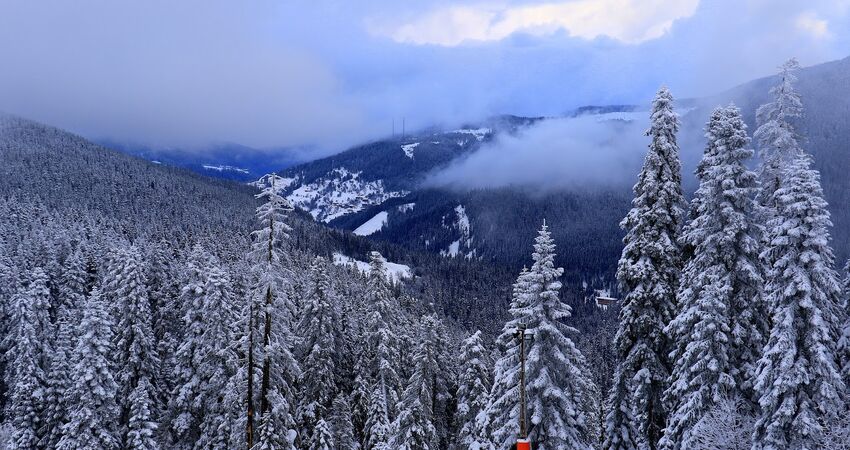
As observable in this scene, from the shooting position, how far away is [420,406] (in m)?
38.6

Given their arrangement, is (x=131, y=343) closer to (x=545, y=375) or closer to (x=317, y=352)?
(x=317, y=352)

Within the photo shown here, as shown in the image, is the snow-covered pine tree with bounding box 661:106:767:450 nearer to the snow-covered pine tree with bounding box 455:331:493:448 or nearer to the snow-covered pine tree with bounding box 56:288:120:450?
the snow-covered pine tree with bounding box 455:331:493:448

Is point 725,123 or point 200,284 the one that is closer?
point 725,123

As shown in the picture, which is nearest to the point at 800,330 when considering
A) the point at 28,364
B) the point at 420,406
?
the point at 420,406

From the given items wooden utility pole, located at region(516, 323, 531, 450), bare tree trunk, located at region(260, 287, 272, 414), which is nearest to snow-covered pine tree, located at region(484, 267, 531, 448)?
wooden utility pole, located at region(516, 323, 531, 450)

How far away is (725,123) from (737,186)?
2.49m

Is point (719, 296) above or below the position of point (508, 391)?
above

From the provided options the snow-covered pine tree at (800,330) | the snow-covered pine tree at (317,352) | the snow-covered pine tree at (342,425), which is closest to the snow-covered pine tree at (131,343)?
the snow-covered pine tree at (317,352)

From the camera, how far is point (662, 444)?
70.0ft

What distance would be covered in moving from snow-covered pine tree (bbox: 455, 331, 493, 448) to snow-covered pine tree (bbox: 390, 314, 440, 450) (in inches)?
86.0

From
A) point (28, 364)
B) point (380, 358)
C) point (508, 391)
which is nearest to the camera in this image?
point (508, 391)

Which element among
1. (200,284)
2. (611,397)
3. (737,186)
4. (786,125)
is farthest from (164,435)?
(786,125)

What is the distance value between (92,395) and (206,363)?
26.5 ft

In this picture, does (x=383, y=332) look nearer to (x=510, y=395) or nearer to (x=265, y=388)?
(x=265, y=388)
